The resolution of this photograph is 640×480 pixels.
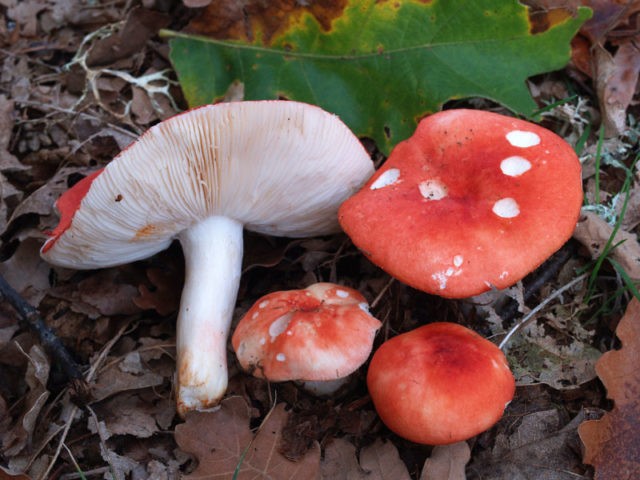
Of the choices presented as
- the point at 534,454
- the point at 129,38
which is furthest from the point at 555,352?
the point at 129,38

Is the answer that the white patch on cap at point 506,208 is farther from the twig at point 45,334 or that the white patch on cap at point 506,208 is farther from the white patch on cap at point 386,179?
the twig at point 45,334

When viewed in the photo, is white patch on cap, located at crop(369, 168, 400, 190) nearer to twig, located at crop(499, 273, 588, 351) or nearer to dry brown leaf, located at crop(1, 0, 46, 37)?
twig, located at crop(499, 273, 588, 351)

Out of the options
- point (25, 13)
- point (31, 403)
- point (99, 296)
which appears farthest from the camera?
point (25, 13)

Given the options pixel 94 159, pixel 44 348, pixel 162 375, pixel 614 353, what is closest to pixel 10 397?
pixel 44 348

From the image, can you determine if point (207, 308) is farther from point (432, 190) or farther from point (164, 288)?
point (432, 190)

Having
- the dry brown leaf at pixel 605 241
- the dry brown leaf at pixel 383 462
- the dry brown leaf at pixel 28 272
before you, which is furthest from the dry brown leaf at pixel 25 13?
the dry brown leaf at pixel 605 241

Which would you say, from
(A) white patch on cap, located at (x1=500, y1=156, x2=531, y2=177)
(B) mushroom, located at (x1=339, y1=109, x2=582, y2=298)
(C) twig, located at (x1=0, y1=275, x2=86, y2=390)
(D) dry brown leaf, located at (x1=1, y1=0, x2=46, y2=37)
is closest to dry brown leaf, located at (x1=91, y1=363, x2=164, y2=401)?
(C) twig, located at (x1=0, y1=275, x2=86, y2=390)
